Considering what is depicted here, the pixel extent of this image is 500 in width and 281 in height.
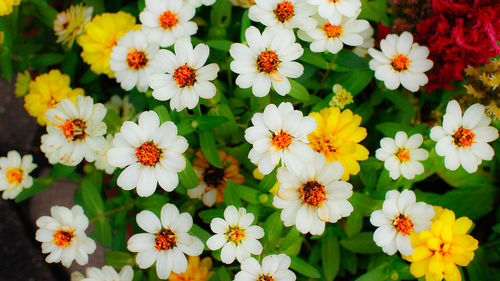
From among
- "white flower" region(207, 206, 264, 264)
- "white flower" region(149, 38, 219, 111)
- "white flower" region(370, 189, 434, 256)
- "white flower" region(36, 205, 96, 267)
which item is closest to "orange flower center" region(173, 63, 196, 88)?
"white flower" region(149, 38, 219, 111)

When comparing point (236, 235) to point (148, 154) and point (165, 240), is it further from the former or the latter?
point (148, 154)

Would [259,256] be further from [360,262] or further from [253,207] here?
[360,262]

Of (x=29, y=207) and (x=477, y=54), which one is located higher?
(x=477, y=54)

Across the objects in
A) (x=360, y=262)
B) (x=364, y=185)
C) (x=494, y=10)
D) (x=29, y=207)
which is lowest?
(x=29, y=207)

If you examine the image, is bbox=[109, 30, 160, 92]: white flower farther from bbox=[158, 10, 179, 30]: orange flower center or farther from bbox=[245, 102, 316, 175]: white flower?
bbox=[245, 102, 316, 175]: white flower

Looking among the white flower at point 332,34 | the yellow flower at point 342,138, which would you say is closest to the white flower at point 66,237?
the yellow flower at point 342,138

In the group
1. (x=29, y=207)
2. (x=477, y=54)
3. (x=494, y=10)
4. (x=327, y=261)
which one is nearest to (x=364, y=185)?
(x=327, y=261)
